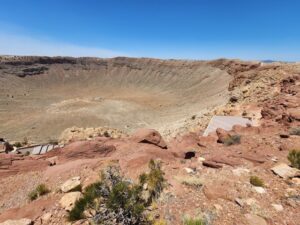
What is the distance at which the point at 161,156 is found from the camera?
9.01 m

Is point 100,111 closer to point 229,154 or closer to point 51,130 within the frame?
point 51,130

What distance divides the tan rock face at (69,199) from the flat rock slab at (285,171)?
5826 millimetres

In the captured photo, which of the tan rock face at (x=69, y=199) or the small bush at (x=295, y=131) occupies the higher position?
the small bush at (x=295, y=131)

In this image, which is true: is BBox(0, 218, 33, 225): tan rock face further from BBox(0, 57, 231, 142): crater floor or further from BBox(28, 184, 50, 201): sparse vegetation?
BBox(0, 57, 231, 142): crater floor

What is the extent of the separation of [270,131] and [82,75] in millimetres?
103832

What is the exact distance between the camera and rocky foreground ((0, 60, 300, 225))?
18.7 ft

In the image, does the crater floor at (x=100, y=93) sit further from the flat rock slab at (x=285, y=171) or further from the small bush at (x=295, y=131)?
the flat rock slab at (x=285, y=171)

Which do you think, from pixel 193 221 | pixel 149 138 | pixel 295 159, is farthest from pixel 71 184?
pixel 295 159

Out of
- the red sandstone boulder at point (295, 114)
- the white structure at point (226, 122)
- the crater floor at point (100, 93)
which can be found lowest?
the crater floor at point (100, 93)

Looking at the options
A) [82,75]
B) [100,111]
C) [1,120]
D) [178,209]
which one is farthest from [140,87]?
[178,209]

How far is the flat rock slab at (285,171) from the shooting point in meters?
7.16

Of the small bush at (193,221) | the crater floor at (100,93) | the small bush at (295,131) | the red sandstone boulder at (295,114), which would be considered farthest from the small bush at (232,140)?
the crater floor at (100,93)

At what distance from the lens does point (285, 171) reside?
7.35 meters

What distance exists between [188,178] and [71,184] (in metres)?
3.53
